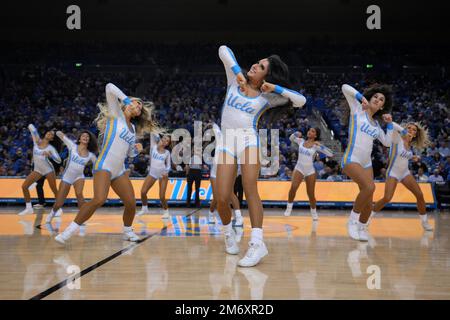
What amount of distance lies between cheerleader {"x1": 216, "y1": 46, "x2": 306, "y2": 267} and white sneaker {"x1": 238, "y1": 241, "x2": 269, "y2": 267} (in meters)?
0.01

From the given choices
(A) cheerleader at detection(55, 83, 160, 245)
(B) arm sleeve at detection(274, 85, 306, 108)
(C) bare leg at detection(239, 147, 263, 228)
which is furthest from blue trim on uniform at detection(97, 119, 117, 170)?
(B) arm sleeve at detection(274, 85, 306, 108)

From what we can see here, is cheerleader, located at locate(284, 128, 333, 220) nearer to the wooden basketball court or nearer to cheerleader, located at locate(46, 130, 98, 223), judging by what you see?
the wooden basketball court

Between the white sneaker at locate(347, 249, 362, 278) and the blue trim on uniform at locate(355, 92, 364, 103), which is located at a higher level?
the blue trim on uniform at locate(355, 92, 364, 103)

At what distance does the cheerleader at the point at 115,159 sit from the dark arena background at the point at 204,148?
0.31 feet

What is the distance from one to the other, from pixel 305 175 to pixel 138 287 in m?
7.59

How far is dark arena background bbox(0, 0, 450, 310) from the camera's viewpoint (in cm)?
421

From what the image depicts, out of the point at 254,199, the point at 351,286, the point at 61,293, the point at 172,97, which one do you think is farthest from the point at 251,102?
the point at 172,97

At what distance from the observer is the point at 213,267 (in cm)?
474

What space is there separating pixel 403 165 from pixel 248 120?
4745mm

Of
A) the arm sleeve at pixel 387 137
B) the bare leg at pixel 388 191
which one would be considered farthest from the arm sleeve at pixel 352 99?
the bare leg at pixel 388 191

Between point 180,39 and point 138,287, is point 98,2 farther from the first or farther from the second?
point 138,287

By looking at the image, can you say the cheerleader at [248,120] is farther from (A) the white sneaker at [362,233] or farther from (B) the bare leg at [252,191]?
(A) the white sneaker at [362,233]
